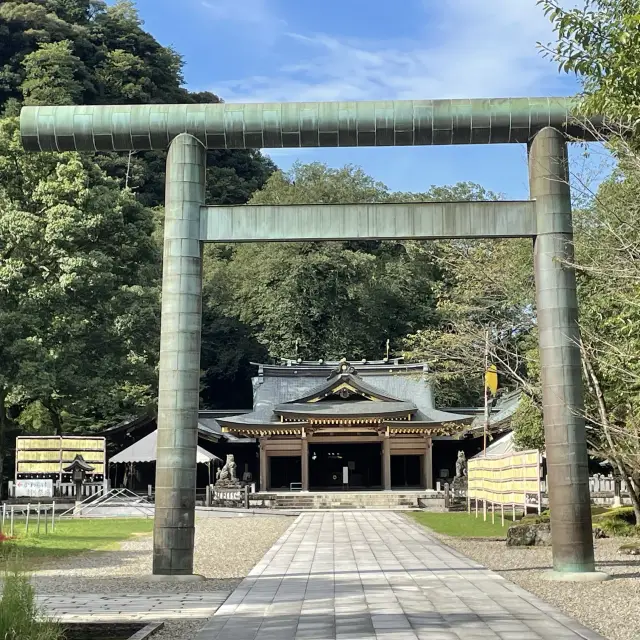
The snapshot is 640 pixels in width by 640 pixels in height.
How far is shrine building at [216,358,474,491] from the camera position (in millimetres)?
33531

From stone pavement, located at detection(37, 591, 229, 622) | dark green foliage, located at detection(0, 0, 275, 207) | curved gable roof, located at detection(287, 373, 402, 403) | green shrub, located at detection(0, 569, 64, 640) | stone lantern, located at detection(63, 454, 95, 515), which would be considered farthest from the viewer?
dark green foliage, located at detection(0, 0, 275, 207)

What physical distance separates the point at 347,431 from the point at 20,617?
29484 mm

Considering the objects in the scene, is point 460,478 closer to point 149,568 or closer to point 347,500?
point 347,500

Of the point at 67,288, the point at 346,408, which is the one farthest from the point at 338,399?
the point at 67,288

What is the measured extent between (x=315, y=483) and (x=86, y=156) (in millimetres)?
18153

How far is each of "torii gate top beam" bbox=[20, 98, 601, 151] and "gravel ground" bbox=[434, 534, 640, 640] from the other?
554 cm

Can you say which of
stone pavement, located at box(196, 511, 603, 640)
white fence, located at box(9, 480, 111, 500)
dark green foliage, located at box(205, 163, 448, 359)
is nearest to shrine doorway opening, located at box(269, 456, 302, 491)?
white fence, located at box(9, 480, 111, 500)

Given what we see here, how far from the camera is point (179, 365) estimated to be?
9.80 metres

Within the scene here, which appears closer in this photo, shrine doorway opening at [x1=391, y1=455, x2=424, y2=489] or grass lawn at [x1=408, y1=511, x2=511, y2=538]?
grass lawn at [x1=408, y1=511, x2=511, y2=538]

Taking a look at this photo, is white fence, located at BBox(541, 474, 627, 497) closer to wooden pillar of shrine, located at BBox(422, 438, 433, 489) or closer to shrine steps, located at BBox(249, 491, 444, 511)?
shrine steps, located at BBox(249, 491, 444, 511)

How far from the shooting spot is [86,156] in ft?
116

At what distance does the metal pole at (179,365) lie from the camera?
31.6 ft

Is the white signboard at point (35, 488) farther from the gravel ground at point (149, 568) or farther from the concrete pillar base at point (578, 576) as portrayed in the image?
the concrete pillar base at point (578, 576)

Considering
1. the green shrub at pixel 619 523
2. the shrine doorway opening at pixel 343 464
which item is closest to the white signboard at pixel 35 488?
the shrine doorway opening at pixel 343 464
